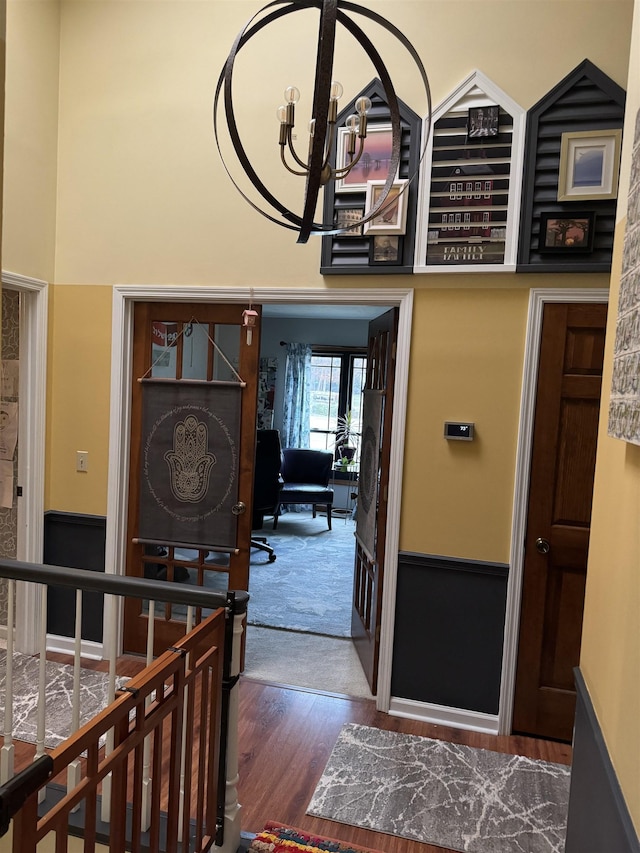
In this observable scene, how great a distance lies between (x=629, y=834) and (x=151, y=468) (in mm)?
2703

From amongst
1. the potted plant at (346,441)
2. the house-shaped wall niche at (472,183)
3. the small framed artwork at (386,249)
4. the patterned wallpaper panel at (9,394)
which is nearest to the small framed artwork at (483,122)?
the house-shaped wall niche at (472,183)

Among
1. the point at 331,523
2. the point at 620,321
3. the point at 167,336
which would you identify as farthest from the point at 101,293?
the point at 331,523

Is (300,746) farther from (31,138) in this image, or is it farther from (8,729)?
(31,138)

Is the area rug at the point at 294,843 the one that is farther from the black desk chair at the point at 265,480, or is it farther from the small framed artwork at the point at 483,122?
the black desk chair at the point at 265,480

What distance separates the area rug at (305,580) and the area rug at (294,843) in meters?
1.73

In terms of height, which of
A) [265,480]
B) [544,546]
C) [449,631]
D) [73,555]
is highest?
[544,546]

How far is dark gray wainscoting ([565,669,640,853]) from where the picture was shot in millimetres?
1175

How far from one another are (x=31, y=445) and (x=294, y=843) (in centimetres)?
239

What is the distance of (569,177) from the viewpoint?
2.57 m

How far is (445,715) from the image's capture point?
2832 mm

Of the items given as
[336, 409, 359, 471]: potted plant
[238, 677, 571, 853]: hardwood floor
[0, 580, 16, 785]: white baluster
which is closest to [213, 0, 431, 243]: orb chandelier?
[0, 580, 16, 785]: white baluster

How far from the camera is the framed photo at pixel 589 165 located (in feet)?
8.27

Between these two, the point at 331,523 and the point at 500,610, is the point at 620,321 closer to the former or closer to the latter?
the point at 500,610

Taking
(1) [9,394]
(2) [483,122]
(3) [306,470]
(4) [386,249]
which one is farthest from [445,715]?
(3) [306,470]
